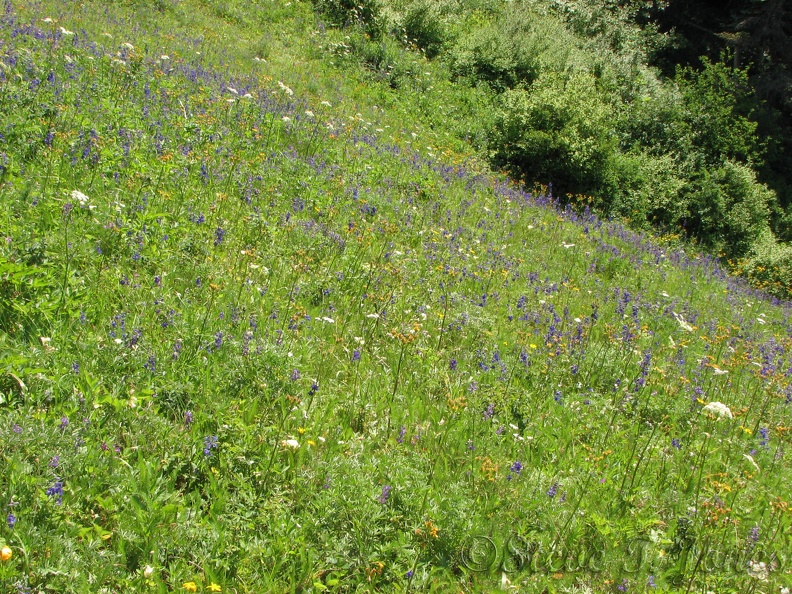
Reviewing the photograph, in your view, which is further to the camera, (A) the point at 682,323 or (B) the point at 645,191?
(B) the point at 645,191

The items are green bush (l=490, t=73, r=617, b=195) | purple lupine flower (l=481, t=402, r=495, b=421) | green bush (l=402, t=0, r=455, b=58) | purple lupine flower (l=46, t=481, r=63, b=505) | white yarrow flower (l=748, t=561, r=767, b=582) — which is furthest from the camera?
green bush (l=402, t=0, r=455, b=58)

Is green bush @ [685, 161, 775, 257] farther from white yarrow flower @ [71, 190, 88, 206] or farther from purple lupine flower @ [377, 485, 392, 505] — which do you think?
white yarrow flower @ [71, 190, 88, 206]

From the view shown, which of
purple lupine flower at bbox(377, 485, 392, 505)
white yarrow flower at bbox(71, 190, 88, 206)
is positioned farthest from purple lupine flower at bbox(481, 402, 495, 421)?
white yarrow flower at bbox(71, 190, 88, 206)

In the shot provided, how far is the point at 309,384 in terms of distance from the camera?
3693mm

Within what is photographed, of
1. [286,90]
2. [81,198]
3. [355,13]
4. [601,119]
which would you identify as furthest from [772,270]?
[81,198]

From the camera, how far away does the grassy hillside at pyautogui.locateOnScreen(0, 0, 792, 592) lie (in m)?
2.62

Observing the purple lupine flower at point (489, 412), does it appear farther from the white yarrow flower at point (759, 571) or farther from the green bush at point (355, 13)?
the green bush at point (355, 13)

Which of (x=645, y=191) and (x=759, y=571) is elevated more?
(x=645, y=191)

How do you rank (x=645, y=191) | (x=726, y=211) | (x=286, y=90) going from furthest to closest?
1. (x=726, y=211)
2. (x=645, y=191)
3. (x=286, y=90)

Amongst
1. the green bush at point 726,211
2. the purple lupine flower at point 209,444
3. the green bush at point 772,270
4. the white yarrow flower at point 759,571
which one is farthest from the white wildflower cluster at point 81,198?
the green bush at point 726,211

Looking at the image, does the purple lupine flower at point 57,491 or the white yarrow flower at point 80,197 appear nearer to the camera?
the purple lupine flower at point 57,491

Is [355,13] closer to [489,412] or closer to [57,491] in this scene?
[489,412]

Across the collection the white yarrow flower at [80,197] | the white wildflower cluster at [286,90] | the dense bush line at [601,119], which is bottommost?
the white yarrow flower at [80,197]

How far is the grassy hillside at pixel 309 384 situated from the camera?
2623 mm
